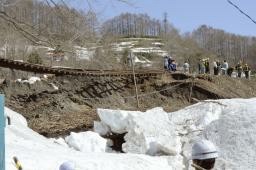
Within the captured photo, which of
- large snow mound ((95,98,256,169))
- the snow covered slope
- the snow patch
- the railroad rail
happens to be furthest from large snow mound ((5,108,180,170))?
the railroad rail

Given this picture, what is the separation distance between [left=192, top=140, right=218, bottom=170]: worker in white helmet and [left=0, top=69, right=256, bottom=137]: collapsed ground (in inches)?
633

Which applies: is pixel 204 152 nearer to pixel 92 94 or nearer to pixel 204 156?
pixel 204 156

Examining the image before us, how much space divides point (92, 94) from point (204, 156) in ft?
74.3

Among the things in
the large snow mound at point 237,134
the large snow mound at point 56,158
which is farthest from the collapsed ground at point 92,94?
the large snow mound at point 56,158

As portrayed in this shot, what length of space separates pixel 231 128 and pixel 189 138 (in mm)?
1216

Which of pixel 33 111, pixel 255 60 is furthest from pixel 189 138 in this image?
pixel 255 60

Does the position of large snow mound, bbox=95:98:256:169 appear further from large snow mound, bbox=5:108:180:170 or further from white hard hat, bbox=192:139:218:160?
white hard hat, bbox=192:139:218:160

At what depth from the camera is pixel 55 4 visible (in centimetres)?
1007

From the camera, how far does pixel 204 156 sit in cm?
426

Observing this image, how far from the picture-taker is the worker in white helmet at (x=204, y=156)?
4.19m

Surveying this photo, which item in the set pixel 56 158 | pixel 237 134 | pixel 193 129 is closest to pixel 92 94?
pixel 193 129

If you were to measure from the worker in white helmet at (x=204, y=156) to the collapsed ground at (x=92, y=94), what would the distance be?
52.8 feet

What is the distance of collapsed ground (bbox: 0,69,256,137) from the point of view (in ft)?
74.3

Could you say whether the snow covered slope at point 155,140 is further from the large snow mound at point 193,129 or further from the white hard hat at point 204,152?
the white hard hat at point 204,152
